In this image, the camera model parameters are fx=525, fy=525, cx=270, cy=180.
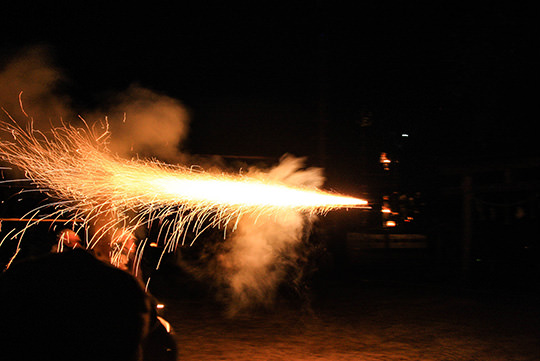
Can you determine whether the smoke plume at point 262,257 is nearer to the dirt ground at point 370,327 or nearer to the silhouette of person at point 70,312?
the dirt ground at point 370,327

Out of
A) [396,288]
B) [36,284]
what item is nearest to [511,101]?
[396,288]

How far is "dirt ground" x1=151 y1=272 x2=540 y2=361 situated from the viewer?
678 cm

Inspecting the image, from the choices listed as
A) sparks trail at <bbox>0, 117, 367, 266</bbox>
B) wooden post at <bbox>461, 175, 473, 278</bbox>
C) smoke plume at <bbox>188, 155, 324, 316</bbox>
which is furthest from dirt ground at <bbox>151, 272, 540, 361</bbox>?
sparks trail at <bbox>0, 117, 367, 266</bbox>

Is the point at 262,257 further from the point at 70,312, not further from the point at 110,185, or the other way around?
the point at 70,312

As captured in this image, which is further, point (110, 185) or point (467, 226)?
point (467, 226)

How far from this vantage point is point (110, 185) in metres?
8.39

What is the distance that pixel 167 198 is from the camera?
29.8ft

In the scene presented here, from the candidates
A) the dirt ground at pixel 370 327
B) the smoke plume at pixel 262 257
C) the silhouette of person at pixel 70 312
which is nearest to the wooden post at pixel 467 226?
the dirt ground at pixel 370 327

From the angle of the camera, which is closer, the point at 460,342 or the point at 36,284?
the point at 36,284

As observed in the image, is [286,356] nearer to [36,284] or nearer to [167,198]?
[167,198]

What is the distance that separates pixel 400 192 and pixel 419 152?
1.52 metres

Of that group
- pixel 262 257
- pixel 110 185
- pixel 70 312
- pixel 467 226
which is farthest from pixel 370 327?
pixel 70 312

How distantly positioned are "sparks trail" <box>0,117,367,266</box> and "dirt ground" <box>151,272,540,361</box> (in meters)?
1.83

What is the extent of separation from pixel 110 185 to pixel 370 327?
471cm
